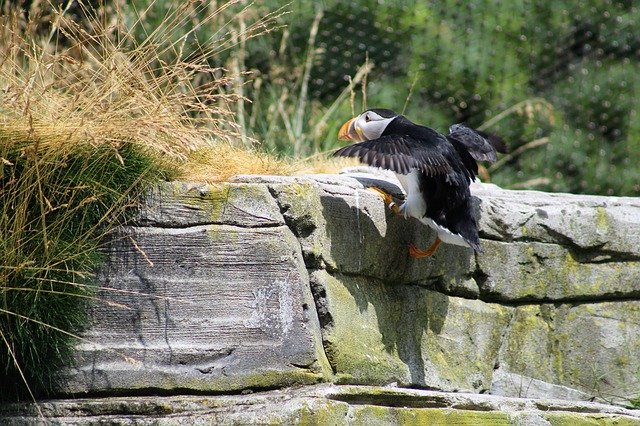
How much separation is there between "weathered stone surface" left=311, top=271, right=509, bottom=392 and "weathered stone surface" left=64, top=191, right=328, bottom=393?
0.11 metres

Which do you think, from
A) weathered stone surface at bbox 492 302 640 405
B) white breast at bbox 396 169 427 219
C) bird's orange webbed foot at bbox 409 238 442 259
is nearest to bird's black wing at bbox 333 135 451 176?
white breast at bbox 396 169 427 219

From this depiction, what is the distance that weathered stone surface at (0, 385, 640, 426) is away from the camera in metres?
3.59

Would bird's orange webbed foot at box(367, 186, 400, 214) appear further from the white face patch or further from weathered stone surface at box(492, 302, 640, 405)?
weathered stone surface at box(492, 302, 640, 405)

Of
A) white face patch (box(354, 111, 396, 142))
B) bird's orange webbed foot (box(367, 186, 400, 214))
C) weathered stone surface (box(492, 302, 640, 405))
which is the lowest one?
weathered stone surface (box(492, 302, 640, 405))

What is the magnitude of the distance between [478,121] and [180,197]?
619cm

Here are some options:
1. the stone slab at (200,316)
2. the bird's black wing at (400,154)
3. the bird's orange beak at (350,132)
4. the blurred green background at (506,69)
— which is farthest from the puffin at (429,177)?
the blurred green background at (506,69)

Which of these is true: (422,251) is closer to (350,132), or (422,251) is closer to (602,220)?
(350,132)

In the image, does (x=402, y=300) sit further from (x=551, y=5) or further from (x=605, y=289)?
(x=551, y=5)

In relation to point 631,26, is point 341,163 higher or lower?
lower

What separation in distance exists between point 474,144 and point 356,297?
106cm

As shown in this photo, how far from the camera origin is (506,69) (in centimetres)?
994

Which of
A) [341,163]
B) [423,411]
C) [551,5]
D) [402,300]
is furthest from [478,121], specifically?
[423,411]

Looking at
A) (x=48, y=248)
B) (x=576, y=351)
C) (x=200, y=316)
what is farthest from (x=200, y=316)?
(x=576, y=351)

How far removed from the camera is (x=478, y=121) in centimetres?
975
